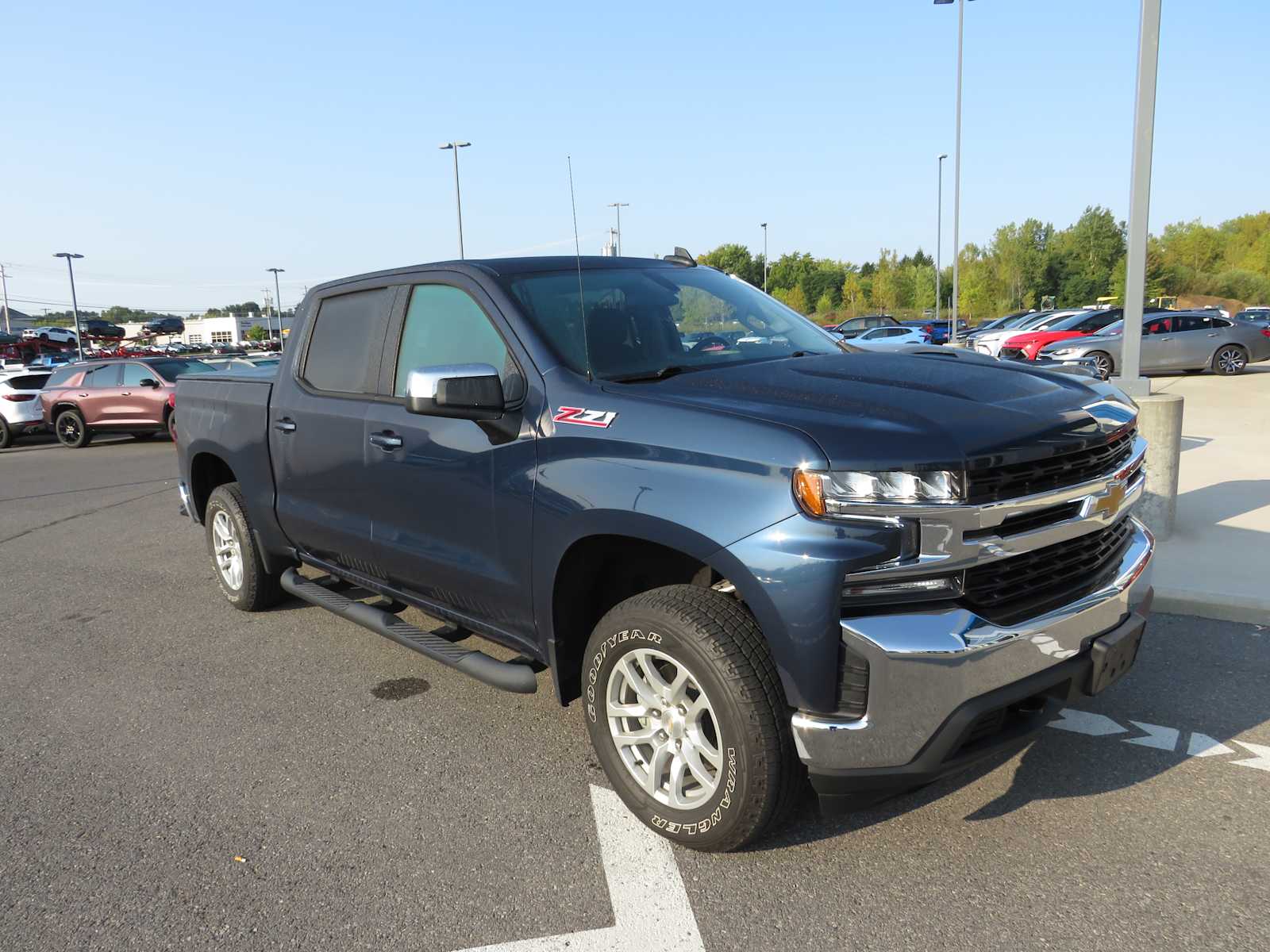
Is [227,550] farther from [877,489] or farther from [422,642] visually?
[877,489]

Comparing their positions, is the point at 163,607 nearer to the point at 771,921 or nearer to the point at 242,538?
the point at 242,538

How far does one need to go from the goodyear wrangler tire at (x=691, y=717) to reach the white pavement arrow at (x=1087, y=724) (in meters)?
1.56

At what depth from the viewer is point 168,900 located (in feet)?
9.24

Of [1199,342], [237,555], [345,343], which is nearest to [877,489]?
[345,343]

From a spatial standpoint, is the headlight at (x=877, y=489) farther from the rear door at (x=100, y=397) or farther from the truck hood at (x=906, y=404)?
the rear door at (x=100, y=397)

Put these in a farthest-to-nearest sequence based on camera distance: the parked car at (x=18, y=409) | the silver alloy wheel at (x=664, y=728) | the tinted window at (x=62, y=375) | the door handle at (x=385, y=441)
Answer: the parked car at (x=18, y=409) → the tinted window at (x=62, y=375) → the door handle at (x=385, y=441) → the silver alloy wheel at (x=664, y=728)

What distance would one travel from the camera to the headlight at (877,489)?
2494 mm

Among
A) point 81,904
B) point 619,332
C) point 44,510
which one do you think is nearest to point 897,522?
point 619,332

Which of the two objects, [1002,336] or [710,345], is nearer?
[710,345]

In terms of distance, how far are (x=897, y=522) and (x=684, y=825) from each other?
3.87ft

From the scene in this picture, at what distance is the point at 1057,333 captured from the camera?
74.7 feet

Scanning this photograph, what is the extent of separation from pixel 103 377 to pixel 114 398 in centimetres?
60

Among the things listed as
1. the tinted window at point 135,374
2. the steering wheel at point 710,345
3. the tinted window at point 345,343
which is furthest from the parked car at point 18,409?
the steering wheel at point 710,345

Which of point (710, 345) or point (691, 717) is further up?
point (710, 345)
